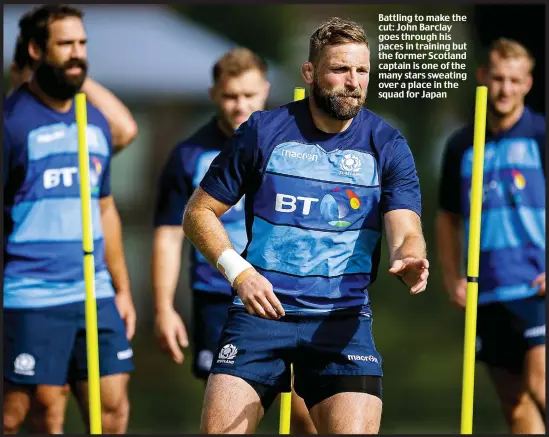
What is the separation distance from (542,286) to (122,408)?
281 centimetres

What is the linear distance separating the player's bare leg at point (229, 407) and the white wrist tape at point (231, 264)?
0.44 m

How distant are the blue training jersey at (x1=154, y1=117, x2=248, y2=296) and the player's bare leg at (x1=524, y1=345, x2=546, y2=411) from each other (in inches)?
78.8

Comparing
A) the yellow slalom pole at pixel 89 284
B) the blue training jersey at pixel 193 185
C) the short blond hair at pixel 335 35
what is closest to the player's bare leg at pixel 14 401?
the yellow slalom pole at pixel 89 284

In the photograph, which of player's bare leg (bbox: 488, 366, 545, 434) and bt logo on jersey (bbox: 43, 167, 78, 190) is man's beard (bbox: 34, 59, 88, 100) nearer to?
bt logo on jersey (bbox: 43, 167, 78, 190)

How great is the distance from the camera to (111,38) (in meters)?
13.7

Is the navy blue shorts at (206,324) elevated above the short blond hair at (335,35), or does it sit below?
below

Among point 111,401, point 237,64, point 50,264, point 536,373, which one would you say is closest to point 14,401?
point 111,401

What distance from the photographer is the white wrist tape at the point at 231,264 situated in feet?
16.6

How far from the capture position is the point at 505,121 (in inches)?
313

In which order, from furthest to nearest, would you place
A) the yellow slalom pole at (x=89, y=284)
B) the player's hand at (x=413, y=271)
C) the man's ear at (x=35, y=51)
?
the man's ear at (x=35, y=51) < the yellow slalom pole at (x=89, y=284) < the player's hand at (x=413, y=271)

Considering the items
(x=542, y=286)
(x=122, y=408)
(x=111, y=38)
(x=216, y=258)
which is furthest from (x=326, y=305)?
(x=111, y=38)

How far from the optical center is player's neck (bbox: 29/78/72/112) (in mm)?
7145

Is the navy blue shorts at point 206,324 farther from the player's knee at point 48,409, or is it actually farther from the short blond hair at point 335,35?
the short blond hair at point 335,35

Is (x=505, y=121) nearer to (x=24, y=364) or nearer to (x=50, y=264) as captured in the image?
(x=50, y=264)
